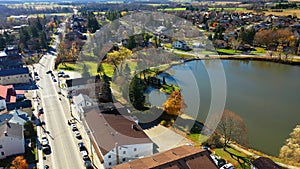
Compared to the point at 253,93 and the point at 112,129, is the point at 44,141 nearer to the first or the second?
the point at 112,129

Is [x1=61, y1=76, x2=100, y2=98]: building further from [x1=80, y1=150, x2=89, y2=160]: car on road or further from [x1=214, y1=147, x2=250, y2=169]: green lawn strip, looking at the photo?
[x1=214, y1=147, x2=250, y2=169]: green lawn strip

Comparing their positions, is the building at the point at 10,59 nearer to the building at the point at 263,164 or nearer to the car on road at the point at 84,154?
the car on road at the point at 84,154

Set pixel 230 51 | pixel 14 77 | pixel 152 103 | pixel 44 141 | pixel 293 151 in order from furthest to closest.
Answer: pixel 230 51 < pixel 14 77 < pixel 152 103 < pixel 44 141 < pixel 293 151

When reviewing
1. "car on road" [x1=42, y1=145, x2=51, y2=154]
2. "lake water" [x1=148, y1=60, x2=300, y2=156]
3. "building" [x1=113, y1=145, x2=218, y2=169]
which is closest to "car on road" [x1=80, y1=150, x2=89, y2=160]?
"car on road" [x1=42, y1=145, x2=51, y2=154]

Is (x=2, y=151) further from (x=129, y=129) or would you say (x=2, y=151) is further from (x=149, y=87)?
(x=149, y=87)

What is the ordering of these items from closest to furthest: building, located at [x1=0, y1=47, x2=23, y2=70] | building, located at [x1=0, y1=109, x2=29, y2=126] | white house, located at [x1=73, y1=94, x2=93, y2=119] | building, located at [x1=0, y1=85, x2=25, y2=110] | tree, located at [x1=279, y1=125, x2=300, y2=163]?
1. tree, located at [x1=279, y1=125, x2=300, y2=163]
2. building, located at [x1=0, y1=109, x2=29, y2=126]
3. white house, located at [x1=73, y1=94, x2=93, y2=119]
4. building, located at [x1=0, y1=85, x2=25, y2=110]
5. building, located at [x1=0, y1=47, x2=23, y2=70]

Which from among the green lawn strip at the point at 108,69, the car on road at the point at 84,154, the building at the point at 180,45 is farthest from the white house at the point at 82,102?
the building at the point at 180,45

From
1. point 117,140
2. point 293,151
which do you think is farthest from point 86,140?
point 293,151
